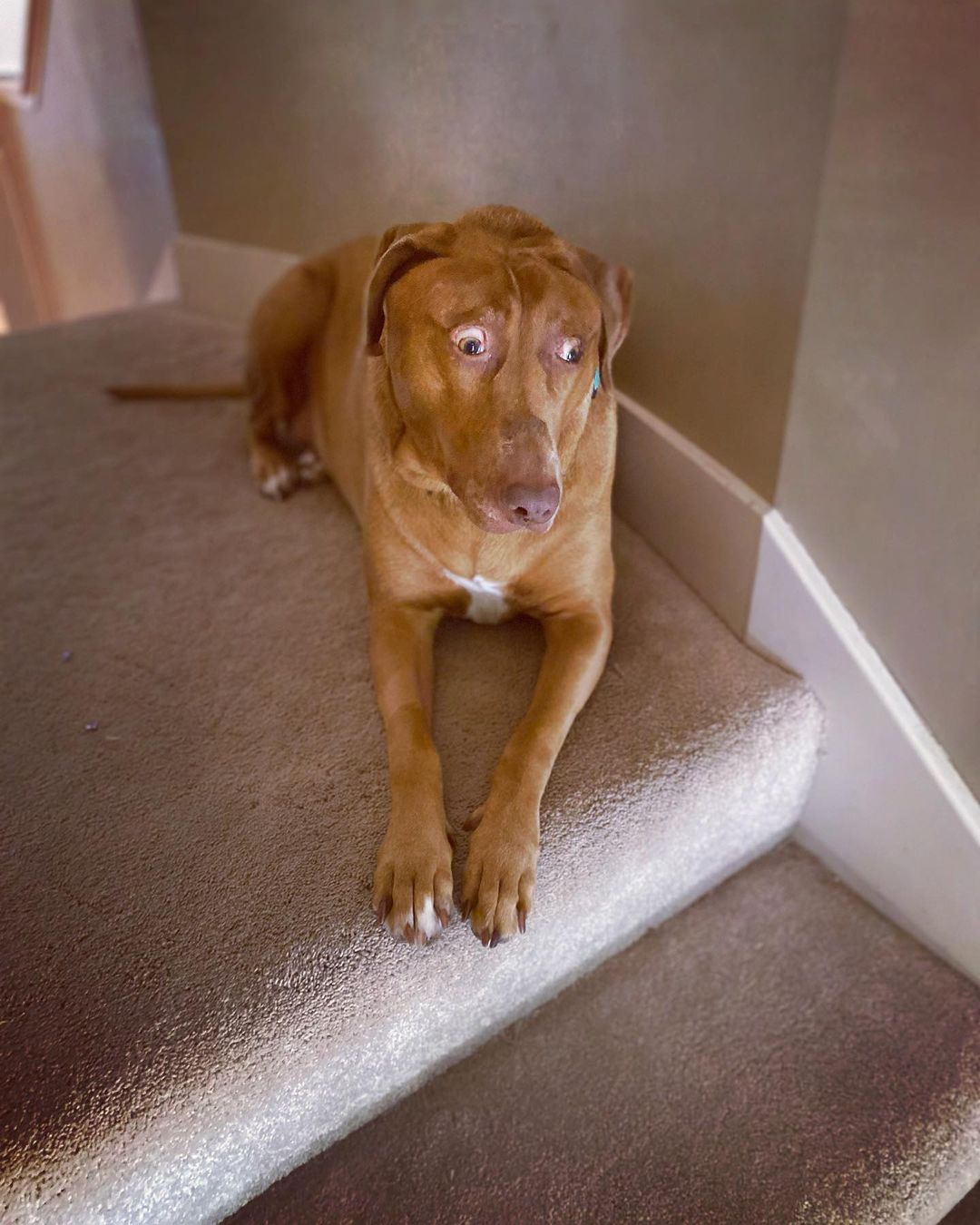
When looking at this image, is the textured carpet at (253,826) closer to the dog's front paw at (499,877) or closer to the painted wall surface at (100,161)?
the dog's front paw at (499,877)

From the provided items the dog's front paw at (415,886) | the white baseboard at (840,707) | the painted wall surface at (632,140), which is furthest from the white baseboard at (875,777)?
the dog's front paw at (415,886)

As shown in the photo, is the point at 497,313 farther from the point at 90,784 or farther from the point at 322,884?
the point at 90,784

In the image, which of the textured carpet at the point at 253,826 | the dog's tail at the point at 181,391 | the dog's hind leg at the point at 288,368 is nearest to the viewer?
the textured carpet at the point at 253,826

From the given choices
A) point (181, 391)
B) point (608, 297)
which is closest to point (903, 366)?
point (608, 297)

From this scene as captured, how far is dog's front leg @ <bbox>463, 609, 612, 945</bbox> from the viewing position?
1.22m

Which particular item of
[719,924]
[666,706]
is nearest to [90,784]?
[666,706]

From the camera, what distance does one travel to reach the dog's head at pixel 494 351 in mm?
1195

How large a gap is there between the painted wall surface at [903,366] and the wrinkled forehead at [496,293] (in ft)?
1.31

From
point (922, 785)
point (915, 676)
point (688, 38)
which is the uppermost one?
point (688, 38)

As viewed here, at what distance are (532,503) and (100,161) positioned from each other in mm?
4021

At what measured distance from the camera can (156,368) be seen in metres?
2.90

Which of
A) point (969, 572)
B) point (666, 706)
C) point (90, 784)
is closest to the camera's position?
point (969, 572)

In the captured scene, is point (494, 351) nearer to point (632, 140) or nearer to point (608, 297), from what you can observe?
point (608, 297)

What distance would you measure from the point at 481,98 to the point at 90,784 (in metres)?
1.62
